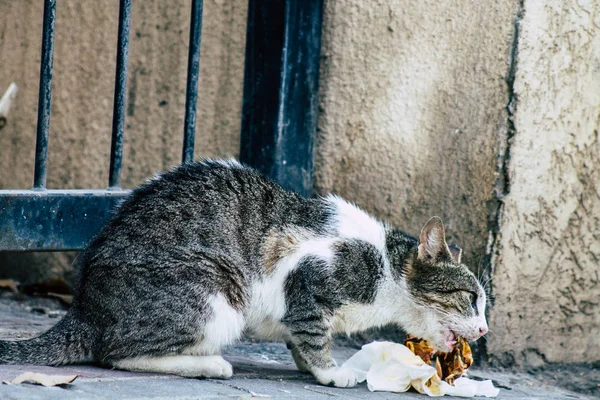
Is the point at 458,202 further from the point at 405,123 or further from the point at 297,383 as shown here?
the point at 297,383

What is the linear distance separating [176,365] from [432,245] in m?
1.12

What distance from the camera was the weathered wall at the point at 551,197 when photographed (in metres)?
4.05

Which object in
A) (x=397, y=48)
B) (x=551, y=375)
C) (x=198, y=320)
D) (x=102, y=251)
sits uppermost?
(x=397, y=48)

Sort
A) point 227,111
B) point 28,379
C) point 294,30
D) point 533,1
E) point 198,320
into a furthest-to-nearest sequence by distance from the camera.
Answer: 1. point 227,111
2. point 294,30
3. point 533,1
4. point 198,320
5. point 28,379

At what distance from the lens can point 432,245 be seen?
3596 millimetres

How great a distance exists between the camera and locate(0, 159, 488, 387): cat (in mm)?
3227

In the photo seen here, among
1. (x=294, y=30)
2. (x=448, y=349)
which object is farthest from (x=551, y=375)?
(x=294, y=30)

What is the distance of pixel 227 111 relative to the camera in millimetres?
4762

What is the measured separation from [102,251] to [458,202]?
5.62 ft

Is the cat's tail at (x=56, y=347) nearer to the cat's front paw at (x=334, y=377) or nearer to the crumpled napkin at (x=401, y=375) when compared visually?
the cat's front paw at (x=334, y=377)

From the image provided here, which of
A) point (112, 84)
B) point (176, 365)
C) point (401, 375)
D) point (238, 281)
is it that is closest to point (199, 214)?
point (238, 281)

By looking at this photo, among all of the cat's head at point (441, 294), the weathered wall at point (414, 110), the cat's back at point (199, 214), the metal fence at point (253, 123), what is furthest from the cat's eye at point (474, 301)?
the metal fence at point (253, 123)

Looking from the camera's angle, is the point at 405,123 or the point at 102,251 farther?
the point at 405,123

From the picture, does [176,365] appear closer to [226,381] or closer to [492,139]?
[226,381]
